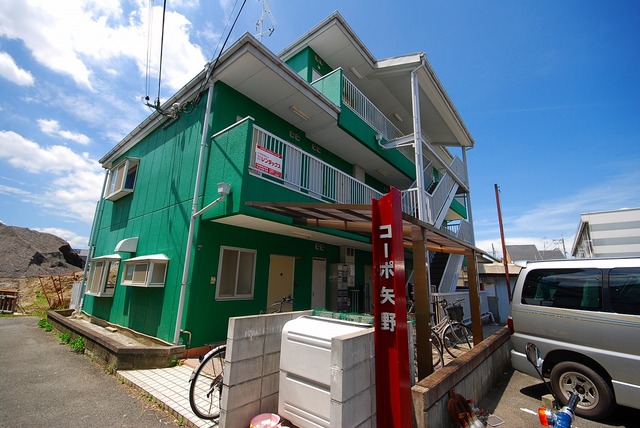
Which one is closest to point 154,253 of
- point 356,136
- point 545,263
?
point 356,136

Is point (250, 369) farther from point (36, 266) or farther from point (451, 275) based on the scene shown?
point (36, 266)

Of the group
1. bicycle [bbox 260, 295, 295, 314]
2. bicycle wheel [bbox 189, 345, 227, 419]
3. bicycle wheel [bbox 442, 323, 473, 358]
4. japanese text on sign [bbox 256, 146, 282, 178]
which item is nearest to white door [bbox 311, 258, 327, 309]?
bicycle [bbox 260, 295, 295, 314]

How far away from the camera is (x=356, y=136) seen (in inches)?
371

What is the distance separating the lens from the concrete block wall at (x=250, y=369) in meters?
3.14

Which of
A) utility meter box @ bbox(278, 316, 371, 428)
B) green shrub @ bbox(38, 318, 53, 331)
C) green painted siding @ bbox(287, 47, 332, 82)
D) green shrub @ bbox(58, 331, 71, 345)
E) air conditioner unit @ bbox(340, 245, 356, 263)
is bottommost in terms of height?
green shrub @ bbox(38, 318, 53, 331)

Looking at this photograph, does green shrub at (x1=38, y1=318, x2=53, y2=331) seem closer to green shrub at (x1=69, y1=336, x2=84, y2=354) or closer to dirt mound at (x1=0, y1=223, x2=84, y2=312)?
green shrub at (x1=69, y1=336, x2=84, y2=354)

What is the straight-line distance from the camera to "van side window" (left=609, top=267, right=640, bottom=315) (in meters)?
3.84

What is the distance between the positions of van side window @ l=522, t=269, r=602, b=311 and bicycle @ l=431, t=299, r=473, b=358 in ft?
5.63

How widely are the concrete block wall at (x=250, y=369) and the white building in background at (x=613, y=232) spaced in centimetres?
2408

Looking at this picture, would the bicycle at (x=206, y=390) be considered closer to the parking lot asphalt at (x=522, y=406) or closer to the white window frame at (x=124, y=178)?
the parking lot asphalt at (x=522, y=406)

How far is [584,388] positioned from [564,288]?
4.62 feet

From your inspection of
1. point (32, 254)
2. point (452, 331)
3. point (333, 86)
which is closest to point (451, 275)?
point (452, 331)

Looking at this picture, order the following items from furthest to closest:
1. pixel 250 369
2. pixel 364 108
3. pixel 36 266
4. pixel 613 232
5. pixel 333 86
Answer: pixel 36 266 < pixel 613 232 < pixel 364 108 < pixel 333 86 < pixel 250 369

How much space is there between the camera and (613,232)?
1995cm
